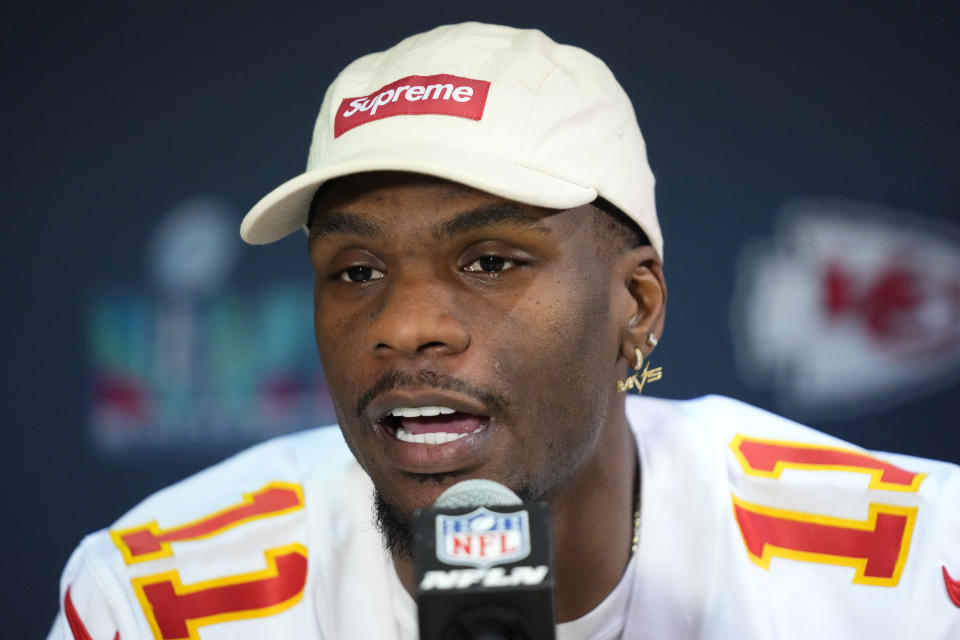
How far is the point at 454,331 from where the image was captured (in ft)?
4.80

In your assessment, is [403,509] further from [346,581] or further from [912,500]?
[912,500]

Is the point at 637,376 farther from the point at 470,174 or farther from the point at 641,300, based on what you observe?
the point at 470,174

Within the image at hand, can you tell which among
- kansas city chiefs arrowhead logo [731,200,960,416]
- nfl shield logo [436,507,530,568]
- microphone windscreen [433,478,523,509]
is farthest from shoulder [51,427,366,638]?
kansas city chiefs arrowhead logo [731,200,960,416]

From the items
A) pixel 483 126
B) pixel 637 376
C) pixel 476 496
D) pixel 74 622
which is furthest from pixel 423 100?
pixel 74 622

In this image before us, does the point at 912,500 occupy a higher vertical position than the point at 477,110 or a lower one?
lower

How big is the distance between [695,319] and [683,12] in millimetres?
790

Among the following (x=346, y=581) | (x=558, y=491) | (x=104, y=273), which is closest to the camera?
(x=558, y=491)

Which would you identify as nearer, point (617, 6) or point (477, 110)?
point (477, 110)

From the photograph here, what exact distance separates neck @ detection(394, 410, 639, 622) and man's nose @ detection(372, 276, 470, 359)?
435 millimetres

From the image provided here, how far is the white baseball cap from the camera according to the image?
152 cm

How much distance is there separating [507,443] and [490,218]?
324 mm

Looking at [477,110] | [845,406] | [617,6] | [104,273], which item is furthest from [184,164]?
[845,406]

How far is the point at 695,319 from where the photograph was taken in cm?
271

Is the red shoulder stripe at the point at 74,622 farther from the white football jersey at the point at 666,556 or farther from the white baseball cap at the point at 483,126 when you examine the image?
the white baseball cap at the point at 483,126
